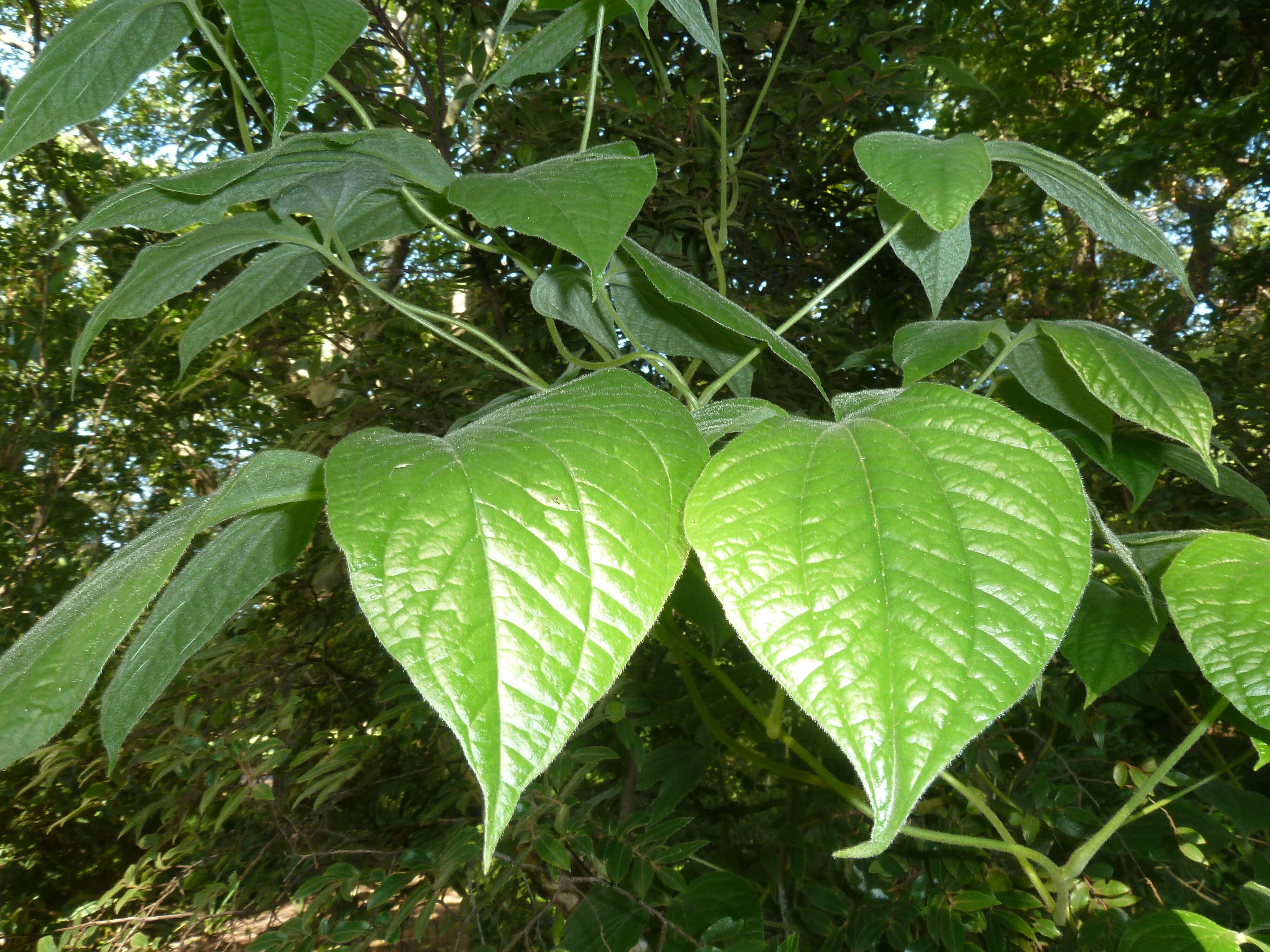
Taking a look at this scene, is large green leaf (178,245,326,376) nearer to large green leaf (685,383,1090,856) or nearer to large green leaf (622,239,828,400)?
large green leaf (622,239,828,400)

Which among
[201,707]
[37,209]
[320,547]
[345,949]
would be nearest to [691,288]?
[345,949]

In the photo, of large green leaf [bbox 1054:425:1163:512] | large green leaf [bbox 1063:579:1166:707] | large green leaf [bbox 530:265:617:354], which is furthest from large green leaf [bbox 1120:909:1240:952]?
large green leaf [bbox 530:265:617:354]

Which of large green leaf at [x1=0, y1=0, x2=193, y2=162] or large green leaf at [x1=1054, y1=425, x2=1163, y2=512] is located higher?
large green leaf at [x1=0, y1=0, x2=193, y2=162]

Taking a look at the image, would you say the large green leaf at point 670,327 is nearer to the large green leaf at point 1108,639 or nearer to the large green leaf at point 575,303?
the large green leaf at point 575,303

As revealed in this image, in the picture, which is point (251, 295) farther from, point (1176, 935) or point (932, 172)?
point (1176, 935)

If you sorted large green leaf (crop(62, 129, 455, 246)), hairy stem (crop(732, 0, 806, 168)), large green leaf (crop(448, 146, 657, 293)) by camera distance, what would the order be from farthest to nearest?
hairy stem (crop(732, 0, 806, 168)) < large green leaf (crop(62, 129, 455, 246)) < large green leaf (crop(448, 146, 657, 293))

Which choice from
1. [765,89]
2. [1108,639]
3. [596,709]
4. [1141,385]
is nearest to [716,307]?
[1141,385]

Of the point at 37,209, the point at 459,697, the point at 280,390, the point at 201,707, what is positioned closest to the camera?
the point at 459,697

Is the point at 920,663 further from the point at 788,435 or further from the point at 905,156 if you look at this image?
the point at 905,156
